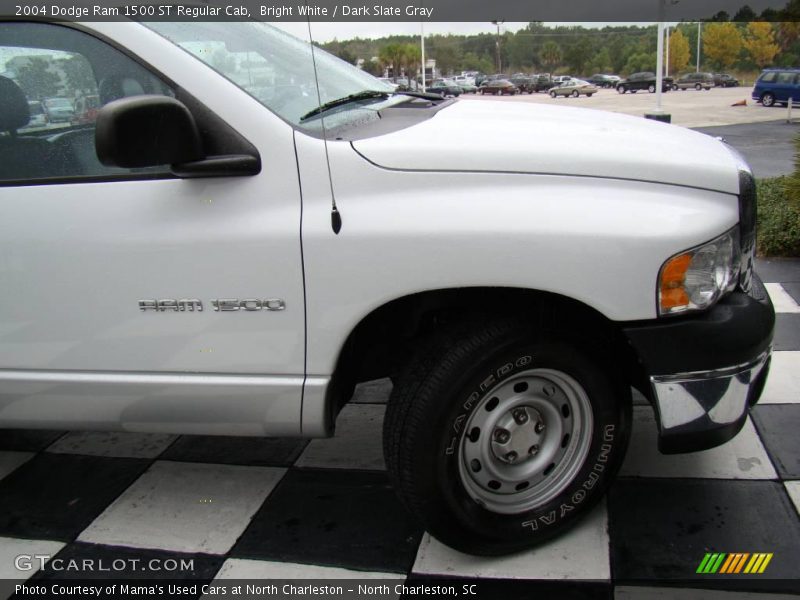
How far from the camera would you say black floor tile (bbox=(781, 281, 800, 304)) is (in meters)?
4.98

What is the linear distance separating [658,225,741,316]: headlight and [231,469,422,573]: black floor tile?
125cm

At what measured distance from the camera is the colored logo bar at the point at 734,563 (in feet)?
7.68

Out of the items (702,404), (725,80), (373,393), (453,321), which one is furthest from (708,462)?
Result: (725,80)

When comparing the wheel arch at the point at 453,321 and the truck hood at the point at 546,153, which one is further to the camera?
the wheel arch at the point at 453,321

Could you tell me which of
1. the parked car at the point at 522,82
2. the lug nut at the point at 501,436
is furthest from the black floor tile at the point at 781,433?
the parked car at the point at 522,82

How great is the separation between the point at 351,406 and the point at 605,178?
2.04 meters

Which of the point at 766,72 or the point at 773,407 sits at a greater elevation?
the point at 766,72

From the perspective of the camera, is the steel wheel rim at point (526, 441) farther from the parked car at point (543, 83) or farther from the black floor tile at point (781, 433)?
the parked car at point (543, 83)

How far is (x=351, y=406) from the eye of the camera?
3738 mm

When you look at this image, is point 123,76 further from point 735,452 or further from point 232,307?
point 735,452

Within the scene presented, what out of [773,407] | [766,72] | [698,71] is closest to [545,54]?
[766,72]

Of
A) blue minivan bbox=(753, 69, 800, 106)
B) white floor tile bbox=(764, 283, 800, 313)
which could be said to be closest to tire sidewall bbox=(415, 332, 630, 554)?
white floor tile bbox=(764, 283, 800, 313)

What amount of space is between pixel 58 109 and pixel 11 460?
1839 millimetres

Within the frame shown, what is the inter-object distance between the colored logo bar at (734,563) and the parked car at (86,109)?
2456 millimetres
